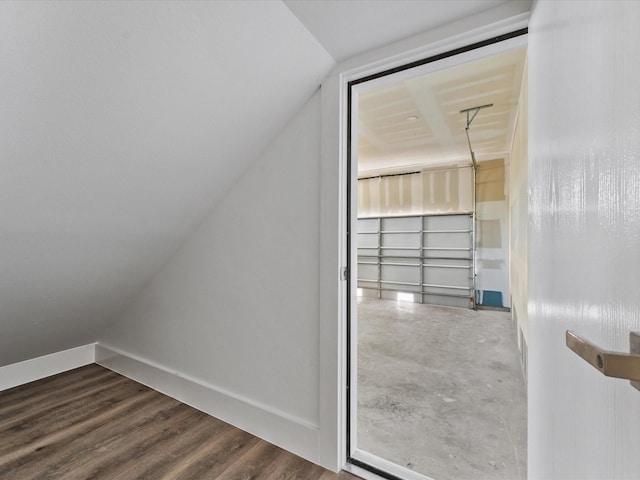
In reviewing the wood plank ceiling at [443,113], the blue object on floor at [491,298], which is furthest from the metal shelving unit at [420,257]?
the wood plank ceiling at [443,113]

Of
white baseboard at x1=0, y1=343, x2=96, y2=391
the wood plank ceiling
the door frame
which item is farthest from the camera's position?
the wood plank ceiling

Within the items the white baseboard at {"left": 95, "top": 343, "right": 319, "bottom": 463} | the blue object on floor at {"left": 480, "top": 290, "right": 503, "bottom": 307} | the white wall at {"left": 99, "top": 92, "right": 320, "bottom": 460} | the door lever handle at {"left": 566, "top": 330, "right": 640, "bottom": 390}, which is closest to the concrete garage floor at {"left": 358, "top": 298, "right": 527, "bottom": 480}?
the white baseboard at {"left": 95, "top": 343, "right": 319, "bottom": 463}

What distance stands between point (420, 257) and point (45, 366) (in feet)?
20.7

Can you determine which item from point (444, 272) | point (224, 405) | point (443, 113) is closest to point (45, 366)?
point (224, 405)

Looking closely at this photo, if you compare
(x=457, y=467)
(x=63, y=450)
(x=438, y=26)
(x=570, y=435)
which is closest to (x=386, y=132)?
(x=438, y=26)

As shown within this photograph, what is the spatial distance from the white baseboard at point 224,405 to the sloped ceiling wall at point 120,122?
2.54ft

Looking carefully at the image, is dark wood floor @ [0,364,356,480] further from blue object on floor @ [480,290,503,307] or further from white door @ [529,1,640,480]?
blue object on floor @ [480,290,503,307]

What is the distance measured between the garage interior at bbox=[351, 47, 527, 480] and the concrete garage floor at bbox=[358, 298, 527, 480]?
1 cm

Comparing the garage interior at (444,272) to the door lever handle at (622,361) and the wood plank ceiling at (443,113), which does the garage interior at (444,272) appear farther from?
the door lever handle at (622,361)

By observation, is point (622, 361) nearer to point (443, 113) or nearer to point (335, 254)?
point (335, 254)

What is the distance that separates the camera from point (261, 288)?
6.23ft

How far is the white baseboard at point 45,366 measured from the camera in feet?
8.09

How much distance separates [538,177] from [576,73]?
1.45ft

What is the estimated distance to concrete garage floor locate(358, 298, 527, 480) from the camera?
182 cm
